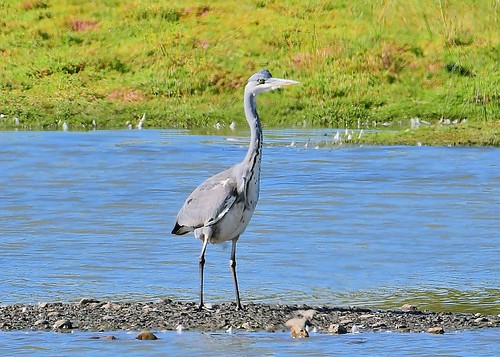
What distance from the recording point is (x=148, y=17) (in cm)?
3434

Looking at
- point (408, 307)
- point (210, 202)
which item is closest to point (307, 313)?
point (408, 307)

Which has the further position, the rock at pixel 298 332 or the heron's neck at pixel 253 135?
the heron's neck at pixel 253 135

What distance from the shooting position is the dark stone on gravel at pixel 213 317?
32.6 ft

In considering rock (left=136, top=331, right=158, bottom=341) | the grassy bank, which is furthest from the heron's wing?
the grassy bank

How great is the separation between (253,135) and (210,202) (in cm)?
67

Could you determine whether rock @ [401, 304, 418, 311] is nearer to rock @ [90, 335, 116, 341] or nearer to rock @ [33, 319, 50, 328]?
rock @ [90, 335, 116, 341]

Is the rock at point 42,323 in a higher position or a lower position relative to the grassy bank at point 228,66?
lower

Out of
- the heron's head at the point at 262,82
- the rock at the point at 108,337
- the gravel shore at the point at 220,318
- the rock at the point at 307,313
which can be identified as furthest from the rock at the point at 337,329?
the heron's head at the point at 262,82

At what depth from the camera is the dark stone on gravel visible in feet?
32.6

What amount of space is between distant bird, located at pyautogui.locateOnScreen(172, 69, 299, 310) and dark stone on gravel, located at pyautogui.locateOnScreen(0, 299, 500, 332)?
257 mm

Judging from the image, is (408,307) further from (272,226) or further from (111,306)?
(272,226)

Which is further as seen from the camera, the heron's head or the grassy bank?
the grassy bank

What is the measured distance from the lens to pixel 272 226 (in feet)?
51.9

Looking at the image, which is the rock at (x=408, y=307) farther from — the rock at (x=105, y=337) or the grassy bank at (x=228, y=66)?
the grassy bank at (x=228, y=66)
